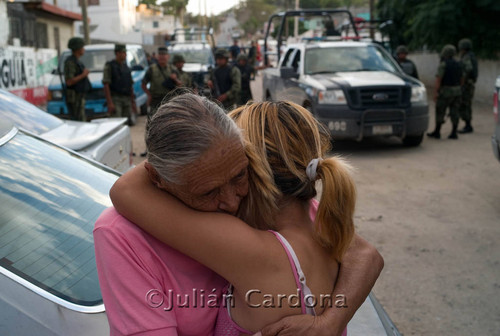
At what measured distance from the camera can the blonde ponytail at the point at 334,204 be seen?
137 centimetres

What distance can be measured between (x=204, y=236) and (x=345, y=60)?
902cm

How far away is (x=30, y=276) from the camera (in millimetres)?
1770

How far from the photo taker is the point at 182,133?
1.25 meters

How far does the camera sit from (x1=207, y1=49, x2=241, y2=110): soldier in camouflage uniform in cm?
1000

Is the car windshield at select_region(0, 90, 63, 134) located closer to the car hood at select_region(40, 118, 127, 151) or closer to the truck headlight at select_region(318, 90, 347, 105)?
the car hood at select_region(40, 118, 127, 151)

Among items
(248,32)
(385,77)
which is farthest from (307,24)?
(385,77)

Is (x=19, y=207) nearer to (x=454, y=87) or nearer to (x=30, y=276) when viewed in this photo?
(x=30, y=276)

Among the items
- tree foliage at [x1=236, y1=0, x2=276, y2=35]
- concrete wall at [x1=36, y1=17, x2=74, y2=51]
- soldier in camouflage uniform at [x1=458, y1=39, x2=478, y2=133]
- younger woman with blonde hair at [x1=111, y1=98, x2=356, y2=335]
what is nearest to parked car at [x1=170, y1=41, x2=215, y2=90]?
concrete wall at [x1=36, y1=17, x2=74, y2=51]

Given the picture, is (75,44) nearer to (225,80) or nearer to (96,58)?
(225,80)

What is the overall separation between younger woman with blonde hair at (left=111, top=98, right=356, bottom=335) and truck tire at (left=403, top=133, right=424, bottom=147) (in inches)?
328

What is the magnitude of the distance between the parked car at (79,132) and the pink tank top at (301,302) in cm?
246

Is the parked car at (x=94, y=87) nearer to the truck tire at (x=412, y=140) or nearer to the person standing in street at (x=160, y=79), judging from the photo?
the person standing in street at (x=160, y=79)

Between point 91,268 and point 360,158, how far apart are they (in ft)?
23.8

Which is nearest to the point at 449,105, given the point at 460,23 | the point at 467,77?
the point at 467,77
